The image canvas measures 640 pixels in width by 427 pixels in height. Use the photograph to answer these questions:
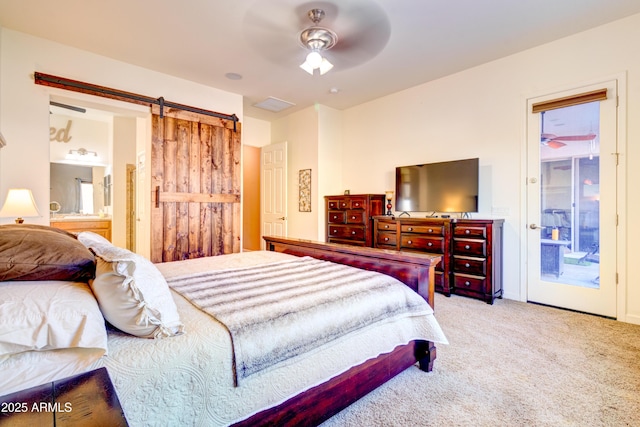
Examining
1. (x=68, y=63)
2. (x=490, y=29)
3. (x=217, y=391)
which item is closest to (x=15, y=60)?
(x=68, y=63)

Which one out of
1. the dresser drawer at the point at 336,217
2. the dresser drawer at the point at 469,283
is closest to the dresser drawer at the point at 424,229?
the dresser drawer at the point at 469,283

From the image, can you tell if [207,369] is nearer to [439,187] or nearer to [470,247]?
[470,247]

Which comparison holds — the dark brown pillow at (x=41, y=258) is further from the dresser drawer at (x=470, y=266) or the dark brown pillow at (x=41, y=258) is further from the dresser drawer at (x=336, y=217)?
the dresser drawer at (x=336, y=217)

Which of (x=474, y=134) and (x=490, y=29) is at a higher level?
(x=490, y=29)

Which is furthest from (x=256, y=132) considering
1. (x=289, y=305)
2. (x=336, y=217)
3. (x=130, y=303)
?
(x=130, y=303)

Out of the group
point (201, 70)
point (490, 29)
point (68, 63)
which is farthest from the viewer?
point (201, 70)

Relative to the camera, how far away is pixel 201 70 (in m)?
4.00

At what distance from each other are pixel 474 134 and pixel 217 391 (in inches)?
164

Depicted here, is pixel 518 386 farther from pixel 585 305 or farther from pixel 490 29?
pixel 490 29

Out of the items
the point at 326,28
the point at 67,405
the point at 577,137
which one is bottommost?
the point at 67,405

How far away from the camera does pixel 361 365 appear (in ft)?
5.35

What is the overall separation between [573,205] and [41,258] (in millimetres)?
4371

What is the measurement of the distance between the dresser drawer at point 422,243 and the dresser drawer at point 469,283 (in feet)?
1.25

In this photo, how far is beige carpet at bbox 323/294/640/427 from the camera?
63.2 inches
